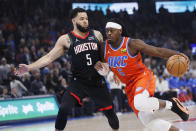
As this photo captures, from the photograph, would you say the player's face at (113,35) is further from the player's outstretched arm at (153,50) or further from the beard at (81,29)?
the beard at (81,29)

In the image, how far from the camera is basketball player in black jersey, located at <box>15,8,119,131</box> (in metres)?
5.22

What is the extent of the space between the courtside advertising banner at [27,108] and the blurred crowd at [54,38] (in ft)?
1.18

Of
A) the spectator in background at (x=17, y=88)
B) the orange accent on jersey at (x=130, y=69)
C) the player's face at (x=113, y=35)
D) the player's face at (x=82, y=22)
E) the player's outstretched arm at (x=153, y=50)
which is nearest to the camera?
the player's outstretched arm at (x=153, y=50)

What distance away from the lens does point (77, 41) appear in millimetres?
5254

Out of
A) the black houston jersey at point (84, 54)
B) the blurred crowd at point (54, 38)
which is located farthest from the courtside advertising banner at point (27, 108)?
the black houston jersey at point (84, 54)

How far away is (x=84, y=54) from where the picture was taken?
17.1 feet

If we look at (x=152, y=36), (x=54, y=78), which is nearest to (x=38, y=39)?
(x=54, y=78)

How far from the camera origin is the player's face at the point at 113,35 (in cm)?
490

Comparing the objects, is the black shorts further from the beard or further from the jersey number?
the beard

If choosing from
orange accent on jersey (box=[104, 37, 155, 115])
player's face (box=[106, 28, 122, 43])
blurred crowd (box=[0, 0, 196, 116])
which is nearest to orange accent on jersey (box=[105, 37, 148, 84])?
orange accent on jersey (box=[104, 37, 155, 115])

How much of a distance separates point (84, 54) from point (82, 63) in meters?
0.15

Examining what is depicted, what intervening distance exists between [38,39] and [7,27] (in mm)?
1480

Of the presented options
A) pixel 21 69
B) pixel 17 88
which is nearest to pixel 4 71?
pixel 17 88

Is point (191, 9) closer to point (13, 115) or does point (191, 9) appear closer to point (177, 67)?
point (13, 115)
